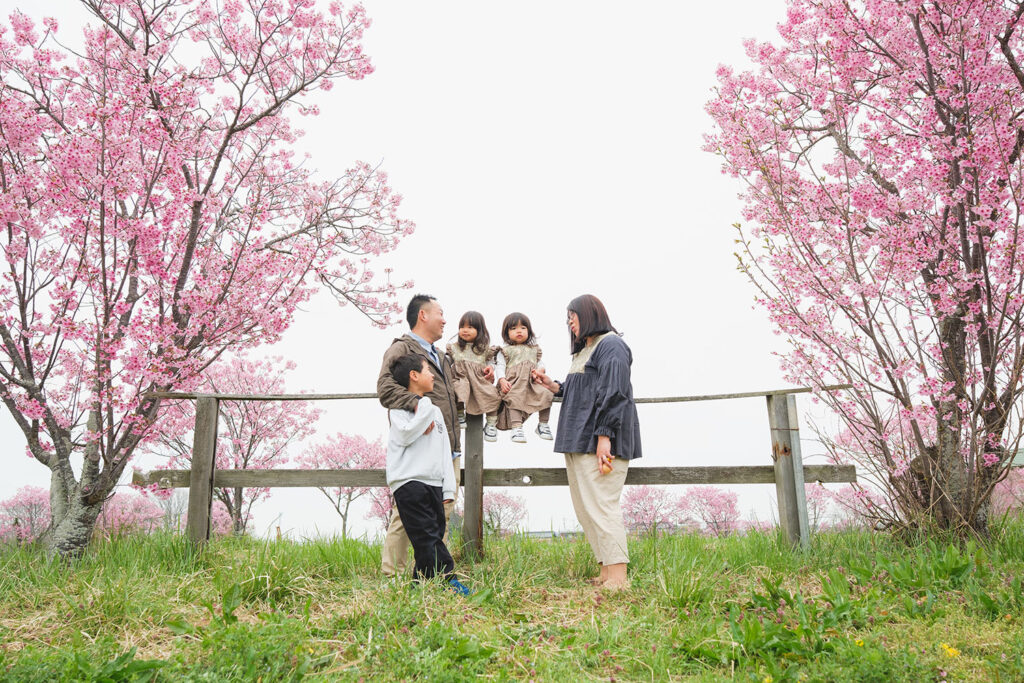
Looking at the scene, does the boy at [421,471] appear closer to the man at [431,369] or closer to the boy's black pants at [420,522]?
the boy's black pants at [420,522]

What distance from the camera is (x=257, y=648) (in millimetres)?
2936

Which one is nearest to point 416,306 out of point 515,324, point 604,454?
point 515,324

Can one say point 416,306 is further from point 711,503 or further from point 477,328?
point 711,503

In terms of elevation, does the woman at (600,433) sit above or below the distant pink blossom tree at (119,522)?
above

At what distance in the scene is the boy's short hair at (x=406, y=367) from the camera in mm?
3957

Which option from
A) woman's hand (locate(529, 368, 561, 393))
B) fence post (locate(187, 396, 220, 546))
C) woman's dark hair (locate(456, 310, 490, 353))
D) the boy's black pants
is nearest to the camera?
the boy's black pants

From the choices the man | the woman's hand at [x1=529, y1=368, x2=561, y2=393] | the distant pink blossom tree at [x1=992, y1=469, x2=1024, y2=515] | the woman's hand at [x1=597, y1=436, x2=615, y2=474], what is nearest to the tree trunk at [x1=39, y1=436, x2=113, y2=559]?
the man

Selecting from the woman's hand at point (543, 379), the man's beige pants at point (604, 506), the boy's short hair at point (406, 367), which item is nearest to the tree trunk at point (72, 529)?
the boy's short hair at point (406, 367)

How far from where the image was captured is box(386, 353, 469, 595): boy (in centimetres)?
374

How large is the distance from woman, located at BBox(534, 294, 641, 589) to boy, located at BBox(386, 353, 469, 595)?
0.91 m

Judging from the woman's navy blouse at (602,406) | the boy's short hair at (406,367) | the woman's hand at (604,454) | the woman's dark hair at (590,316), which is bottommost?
the woman's hand at (604,454)

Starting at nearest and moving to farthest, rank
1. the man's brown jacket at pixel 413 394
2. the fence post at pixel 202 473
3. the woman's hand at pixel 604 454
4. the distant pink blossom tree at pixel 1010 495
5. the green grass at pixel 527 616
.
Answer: the green grass at pixel 527 616 < the man's brown jacket at pixel 413 394 < the woman's hand at pixel 604 454 < the fence post at pixel 202 473 < the distant pink blossom tree at pixel 1010 495

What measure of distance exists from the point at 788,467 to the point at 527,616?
270 cm

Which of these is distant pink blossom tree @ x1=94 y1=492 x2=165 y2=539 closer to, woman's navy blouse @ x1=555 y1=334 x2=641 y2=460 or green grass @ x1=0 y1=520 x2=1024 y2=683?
green grass @ x1=0 y1=520 x2=1024 y2=683
